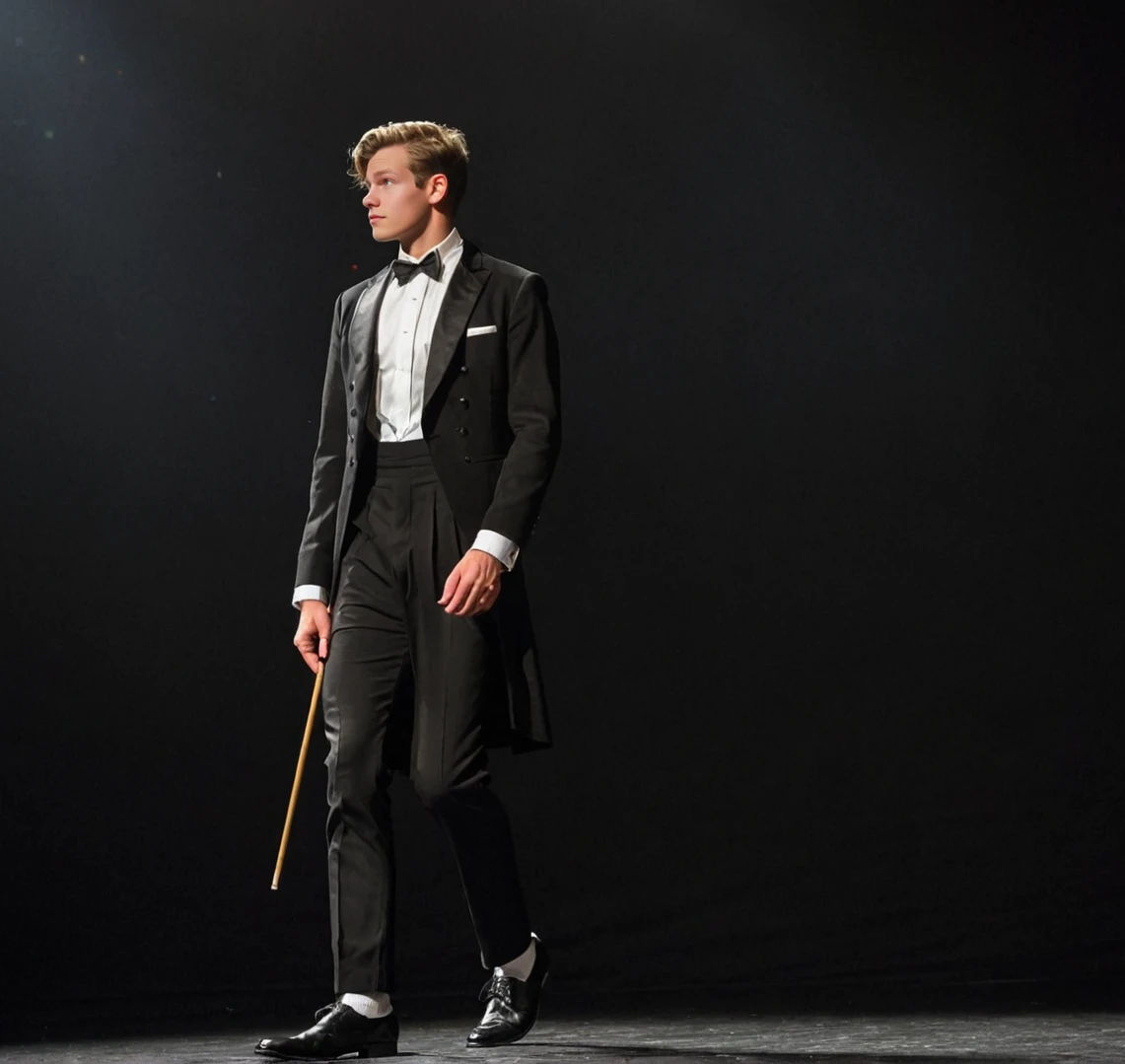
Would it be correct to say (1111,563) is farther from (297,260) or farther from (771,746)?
(297,260)

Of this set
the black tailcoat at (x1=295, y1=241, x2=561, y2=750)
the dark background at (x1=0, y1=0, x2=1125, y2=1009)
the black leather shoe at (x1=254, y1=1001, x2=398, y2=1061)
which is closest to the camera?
the black leather shoe at (x1=254, y1=1001, x2=398, y2=1061)

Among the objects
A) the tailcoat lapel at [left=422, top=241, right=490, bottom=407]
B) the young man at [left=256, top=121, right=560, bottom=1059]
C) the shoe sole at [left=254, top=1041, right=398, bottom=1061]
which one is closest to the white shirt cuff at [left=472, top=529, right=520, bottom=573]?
the young man at [left=256, top=121, right=560, bottom=1059]

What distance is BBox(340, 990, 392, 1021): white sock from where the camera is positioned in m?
2.16

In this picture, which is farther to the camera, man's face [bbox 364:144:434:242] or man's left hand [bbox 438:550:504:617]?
man's face [bbox 364:144:434:242]

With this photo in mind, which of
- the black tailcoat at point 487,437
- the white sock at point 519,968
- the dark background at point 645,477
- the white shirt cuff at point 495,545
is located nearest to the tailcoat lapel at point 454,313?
the black tailcoat at point 487,437

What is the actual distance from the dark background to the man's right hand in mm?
1154

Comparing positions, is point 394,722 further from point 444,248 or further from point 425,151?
point 425,151

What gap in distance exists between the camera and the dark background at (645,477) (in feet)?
11.4

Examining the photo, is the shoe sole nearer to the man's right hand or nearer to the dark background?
the man's right hand

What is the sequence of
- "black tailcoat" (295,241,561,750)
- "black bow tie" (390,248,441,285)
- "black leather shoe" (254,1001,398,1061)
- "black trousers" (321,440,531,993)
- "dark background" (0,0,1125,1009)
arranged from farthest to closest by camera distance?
"dark background" (0,0,1125,1009)
"black bow tie" (390,248,441,285)
"black tailcoat" (295,241,561,750)
"black trousers" (321,440,531,993)
"black leather shoe" (254,1001,398,1061)

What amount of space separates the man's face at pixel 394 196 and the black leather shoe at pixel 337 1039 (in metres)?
1.06

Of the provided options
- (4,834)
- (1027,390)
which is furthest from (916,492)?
(4,834)

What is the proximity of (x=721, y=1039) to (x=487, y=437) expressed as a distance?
920mm

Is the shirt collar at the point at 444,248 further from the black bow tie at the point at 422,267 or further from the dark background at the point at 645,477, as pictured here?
the dark background at the point at 645,477
